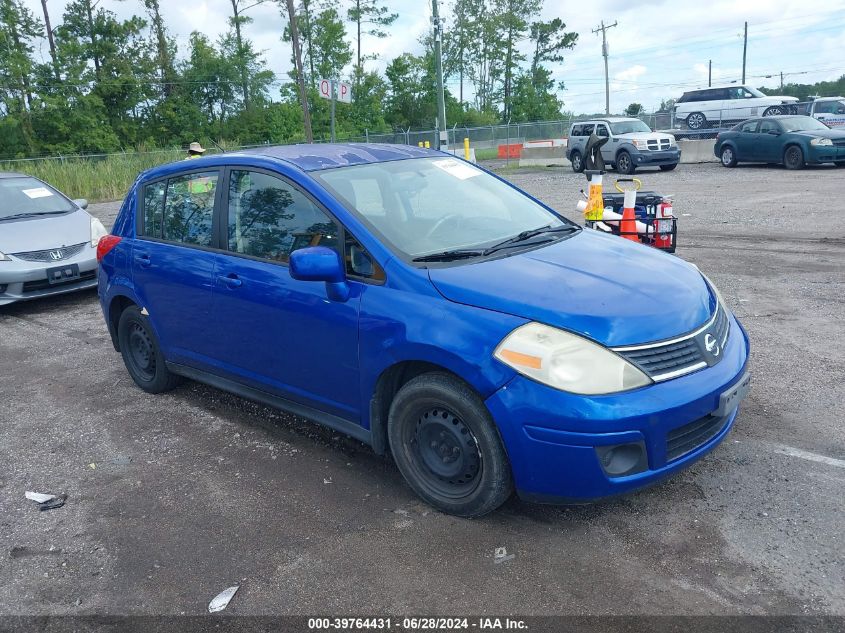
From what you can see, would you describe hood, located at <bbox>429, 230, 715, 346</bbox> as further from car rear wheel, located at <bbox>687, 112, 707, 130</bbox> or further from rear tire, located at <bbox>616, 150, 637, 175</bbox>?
car rear wheel, located at <bbox>687, 112, 707, 130</bbox>

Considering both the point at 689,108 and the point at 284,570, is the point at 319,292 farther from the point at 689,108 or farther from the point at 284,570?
the point at 689,108

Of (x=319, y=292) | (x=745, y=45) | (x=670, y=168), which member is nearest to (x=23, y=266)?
(x=319, y=292)

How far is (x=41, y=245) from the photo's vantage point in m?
8.58

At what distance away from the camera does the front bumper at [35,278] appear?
27.0 ft

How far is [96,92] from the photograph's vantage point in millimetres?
50781

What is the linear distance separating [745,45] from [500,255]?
79.2m

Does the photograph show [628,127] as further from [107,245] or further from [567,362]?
[567,362]

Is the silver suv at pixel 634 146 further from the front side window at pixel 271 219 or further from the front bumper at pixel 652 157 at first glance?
the front side window at pixel 271 219

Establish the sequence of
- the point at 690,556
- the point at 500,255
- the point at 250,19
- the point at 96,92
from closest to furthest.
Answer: the point at 690,556
the point at 500,255
the point at 96,92
the point at 250,19

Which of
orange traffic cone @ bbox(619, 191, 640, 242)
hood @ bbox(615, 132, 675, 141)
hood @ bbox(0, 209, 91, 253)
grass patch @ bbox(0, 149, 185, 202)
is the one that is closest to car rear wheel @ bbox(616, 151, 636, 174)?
hood @ bbox(615, 132, 675, 141)

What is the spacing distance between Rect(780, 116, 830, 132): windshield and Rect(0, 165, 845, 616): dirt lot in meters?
16.7

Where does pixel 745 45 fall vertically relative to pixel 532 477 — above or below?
above

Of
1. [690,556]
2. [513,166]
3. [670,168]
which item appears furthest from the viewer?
[513,166]

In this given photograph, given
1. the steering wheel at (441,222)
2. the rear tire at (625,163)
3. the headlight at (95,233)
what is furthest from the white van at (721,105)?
the steering wheel at (441,222)
